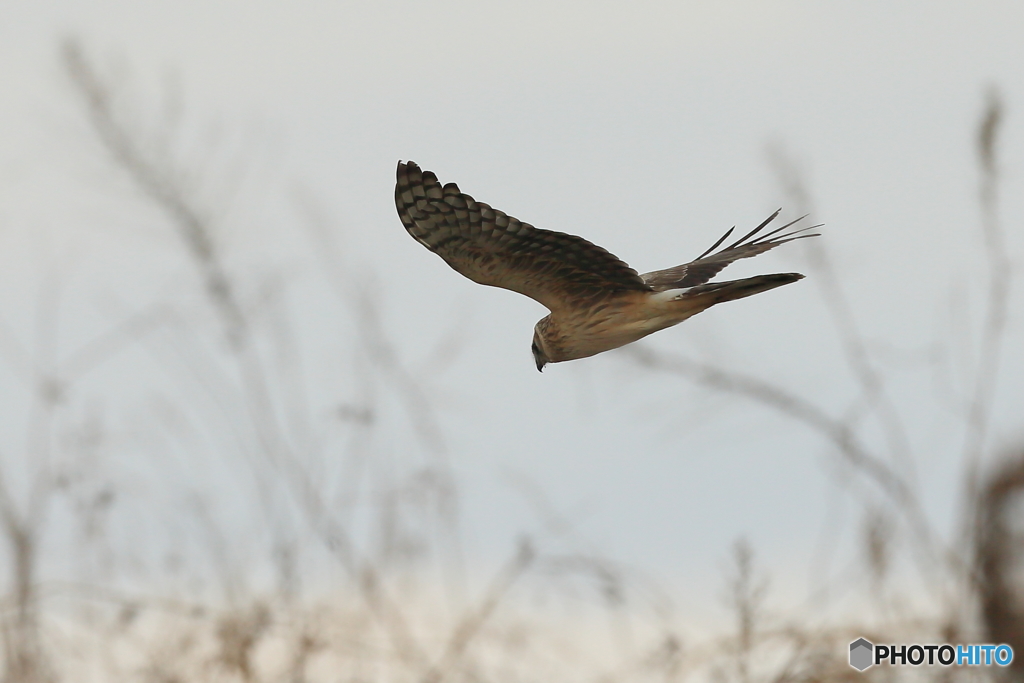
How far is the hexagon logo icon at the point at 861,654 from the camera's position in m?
3.53

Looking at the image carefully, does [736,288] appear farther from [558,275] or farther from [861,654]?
[861,654]

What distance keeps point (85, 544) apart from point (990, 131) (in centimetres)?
352

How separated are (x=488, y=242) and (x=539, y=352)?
1.03 metres

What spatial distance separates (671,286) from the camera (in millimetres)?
4750

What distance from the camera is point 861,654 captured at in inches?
141

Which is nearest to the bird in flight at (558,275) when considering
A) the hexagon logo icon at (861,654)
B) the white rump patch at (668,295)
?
the white rump patch at (668,295)

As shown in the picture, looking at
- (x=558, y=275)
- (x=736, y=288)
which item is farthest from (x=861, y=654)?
Answer: (x=558, y=275)

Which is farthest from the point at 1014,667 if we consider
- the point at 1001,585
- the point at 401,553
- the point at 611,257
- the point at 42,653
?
the point at 42,653

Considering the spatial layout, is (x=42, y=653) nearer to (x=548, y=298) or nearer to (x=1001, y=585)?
(x=548, y=298)

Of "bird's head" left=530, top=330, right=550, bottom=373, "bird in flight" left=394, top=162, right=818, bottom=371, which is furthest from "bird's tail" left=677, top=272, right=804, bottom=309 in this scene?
"bird's head" left=530, top=330, right=550, bottom=373

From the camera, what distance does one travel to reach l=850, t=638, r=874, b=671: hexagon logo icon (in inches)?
139

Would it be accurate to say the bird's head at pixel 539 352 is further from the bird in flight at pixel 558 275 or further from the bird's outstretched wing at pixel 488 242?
the bird's outstretched wing at pixel 488 242

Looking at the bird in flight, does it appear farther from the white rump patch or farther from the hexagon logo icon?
the hexagon logo icon

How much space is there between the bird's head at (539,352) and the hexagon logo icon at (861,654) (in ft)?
5.91
